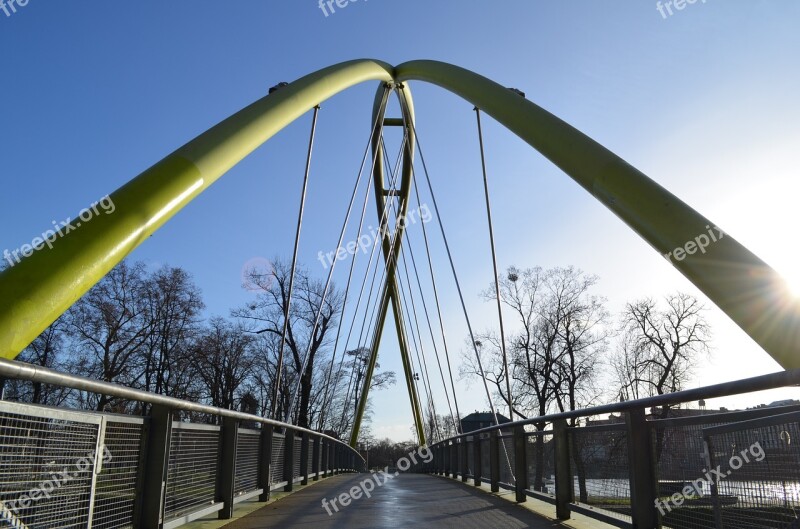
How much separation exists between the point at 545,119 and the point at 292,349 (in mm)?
24763

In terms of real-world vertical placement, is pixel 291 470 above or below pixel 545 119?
below

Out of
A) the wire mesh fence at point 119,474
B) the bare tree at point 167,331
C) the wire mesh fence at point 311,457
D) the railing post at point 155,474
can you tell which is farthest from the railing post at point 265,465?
the bare tree at point 167,331

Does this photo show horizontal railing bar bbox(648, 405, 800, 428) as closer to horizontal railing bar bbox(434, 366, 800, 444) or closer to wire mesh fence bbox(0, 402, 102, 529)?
horizontal railing bar bbox(434, 366, 800, 444)

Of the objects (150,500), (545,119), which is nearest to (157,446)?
(150,500)

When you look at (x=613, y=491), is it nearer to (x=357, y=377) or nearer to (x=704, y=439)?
(x=704, y=439)

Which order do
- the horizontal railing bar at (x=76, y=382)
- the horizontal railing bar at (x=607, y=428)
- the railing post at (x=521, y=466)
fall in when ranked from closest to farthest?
the horizontal railing bar at (x=76, y=382), the horizontal railing bar at (x=607, y=428), the railing post at (x=521, y=466)

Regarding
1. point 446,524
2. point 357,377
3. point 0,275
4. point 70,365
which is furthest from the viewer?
point 357,377

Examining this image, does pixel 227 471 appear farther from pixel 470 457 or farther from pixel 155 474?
pixel 470 457

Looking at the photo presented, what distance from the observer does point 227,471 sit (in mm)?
5828

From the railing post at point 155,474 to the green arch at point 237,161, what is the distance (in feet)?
3.63

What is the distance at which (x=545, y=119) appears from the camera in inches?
366

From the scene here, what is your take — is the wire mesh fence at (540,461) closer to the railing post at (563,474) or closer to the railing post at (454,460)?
the railing post at (563,474)

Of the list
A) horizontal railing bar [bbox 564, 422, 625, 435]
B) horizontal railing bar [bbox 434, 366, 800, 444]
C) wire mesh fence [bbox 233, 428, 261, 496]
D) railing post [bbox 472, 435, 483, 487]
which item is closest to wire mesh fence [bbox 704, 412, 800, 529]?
horizontal railing bar [bbox 434, 366, 800, 444]

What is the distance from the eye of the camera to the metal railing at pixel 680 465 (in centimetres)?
302
